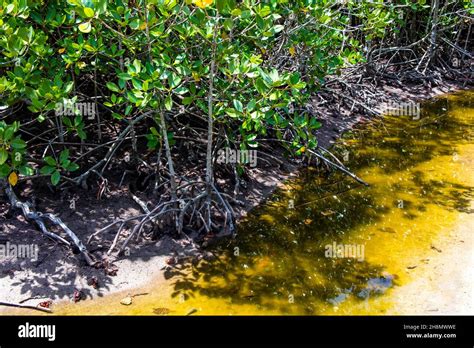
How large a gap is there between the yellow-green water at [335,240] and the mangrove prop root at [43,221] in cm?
45

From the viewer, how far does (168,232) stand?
4199 millimetres

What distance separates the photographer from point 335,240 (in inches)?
169

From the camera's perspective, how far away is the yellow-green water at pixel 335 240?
353cm

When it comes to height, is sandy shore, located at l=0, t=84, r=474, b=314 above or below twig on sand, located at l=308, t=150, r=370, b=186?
below

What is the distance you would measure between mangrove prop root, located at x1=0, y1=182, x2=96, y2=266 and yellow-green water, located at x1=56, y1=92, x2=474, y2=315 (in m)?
0.45

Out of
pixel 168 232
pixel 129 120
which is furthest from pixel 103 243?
pixel 129 120

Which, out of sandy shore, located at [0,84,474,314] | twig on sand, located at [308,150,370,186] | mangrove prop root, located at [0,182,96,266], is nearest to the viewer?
sandy shore, located at [0,84,474,314]

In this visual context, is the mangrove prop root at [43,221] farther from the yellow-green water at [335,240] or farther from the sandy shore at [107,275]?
the yellow-green water at [335,240]

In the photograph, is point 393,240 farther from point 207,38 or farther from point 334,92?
point 334,92

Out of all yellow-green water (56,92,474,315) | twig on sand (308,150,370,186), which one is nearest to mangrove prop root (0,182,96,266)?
yellow-green water (56,92,474,315)

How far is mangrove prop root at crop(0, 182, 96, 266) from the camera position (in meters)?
3.75

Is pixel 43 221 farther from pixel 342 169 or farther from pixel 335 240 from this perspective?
pixel 342 169

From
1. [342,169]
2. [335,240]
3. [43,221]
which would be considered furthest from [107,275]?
[342,169]

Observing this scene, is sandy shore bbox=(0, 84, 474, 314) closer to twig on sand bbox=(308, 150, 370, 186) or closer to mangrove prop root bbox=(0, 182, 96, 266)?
mangrove prop root bbox=(0, 182, 96, 266)
